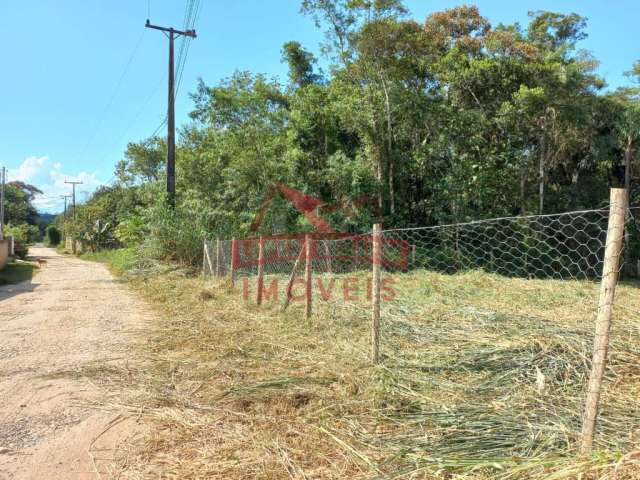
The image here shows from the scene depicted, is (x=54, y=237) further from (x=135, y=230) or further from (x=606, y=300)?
(x=606, y=300)

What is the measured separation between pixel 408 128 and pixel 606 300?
483 inches

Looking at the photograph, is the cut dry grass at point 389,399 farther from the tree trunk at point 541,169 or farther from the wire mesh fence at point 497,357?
the tree trunk at point 541,169

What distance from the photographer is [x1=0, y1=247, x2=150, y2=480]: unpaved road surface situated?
A: 7.77ft

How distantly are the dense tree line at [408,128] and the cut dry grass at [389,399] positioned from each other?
796 cm

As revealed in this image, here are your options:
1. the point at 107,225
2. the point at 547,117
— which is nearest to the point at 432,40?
the point at 547,117

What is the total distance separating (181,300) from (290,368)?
4664 mm

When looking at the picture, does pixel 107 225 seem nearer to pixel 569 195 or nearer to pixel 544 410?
pixel 569 195

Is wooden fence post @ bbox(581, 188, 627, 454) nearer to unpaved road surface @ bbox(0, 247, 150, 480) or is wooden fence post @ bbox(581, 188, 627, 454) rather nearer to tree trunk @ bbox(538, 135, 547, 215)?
unpaved road surface @ bbox(0, 247, 150, 480)

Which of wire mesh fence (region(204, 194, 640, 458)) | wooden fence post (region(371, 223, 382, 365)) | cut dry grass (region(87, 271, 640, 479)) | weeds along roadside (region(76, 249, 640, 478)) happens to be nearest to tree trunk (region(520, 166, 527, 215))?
wire mesh fence (region(204, 194, 640, 458))

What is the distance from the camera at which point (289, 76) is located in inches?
638

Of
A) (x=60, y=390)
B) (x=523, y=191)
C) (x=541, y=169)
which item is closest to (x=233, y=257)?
(x=60, y=390)

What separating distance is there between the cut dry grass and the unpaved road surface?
249mm

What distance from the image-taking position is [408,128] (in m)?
13.4

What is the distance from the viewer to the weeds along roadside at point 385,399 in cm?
215
